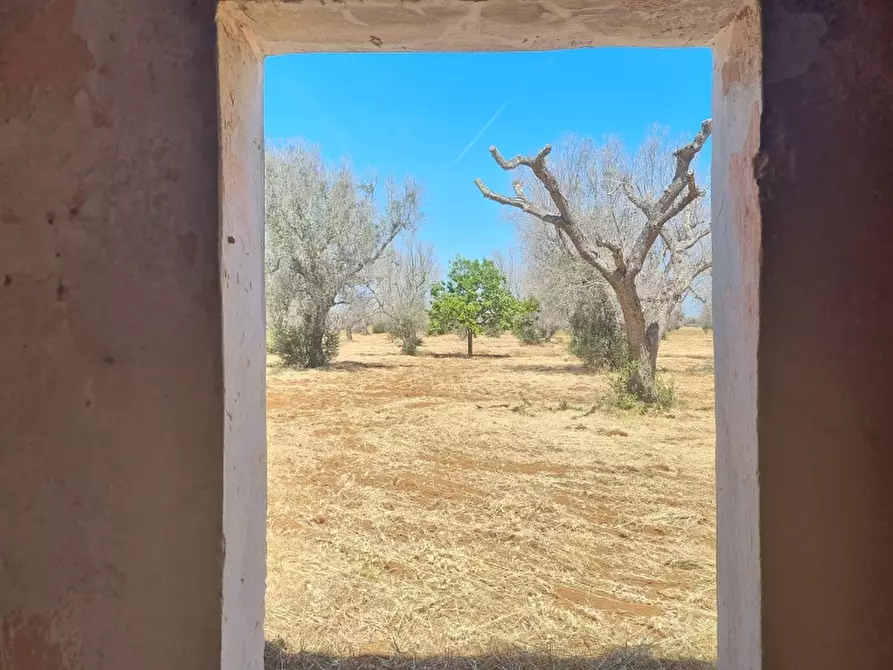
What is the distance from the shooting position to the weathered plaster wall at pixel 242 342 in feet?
3.54

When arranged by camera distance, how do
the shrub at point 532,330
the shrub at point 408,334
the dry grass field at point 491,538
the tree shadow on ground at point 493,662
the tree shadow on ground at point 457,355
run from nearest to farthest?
the tree shadow on ground at point 493,662
the dry grass field at point 491,538
the tree shadow on ground at point 457,355
the shrub at point 408,334
the shrub at point 532,330

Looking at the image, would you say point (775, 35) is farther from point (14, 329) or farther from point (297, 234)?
point (297, 234)

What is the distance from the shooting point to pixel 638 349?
8484 millimetres

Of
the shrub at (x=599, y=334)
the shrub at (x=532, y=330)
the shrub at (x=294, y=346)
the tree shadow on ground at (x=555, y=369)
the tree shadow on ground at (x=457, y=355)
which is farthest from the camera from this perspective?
the shrub at (x=532, y=330)

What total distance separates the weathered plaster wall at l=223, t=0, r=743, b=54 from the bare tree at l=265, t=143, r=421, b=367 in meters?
13.5

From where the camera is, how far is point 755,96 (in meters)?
1.07

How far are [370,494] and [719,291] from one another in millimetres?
3934

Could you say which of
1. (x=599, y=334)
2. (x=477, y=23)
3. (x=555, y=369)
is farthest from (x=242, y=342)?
(x=599, y=334)

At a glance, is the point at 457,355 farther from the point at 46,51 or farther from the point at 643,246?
the point at 46,51

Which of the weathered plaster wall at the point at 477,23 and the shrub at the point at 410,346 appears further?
the shrub at the point at 410,346

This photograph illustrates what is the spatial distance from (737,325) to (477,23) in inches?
35.3

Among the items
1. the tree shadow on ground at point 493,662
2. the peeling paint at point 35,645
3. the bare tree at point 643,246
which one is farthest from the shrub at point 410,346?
the peeling paint at point 35,645

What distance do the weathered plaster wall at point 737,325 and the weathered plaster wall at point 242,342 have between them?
1.07 metres

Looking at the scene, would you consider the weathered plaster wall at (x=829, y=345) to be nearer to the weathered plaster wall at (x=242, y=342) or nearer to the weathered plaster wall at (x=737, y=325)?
the weathered plaster wall at (x=737, y=325)
